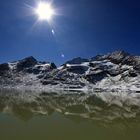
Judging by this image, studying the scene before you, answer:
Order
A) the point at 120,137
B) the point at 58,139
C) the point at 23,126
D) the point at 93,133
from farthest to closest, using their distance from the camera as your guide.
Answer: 1. the point at 23,126
2. the point at 93,133
3. the point at 120,137
4. the point at 58,139

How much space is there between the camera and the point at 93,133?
111ft

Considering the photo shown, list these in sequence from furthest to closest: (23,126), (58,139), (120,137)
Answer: (23,126) → (120,137) → (58,139)

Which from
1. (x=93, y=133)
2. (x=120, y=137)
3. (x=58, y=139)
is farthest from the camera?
(x=93, y=133)

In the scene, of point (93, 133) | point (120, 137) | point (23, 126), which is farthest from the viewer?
point (23, 126)

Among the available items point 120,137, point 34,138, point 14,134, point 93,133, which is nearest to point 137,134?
point 120,137

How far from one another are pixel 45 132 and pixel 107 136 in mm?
8527

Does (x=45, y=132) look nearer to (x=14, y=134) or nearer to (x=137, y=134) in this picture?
(x=14, y=134)

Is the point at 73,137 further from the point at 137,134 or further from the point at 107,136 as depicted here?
the point at 137,134

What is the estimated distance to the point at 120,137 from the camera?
31.1m

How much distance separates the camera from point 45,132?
33812 millimetres

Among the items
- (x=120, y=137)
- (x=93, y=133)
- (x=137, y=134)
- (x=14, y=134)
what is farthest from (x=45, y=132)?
(x=137, y=134)

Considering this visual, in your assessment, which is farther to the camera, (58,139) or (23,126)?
(23,126)

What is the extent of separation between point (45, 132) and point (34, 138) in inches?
173

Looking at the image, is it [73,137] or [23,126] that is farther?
[23,126]
